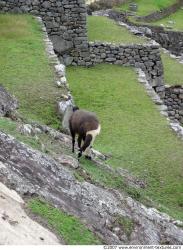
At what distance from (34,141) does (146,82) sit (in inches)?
405

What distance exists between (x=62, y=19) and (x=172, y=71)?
484cm

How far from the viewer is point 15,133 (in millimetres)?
9422

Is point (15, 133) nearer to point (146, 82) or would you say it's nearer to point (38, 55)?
point (38, 55)

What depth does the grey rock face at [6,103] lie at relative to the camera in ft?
35.9

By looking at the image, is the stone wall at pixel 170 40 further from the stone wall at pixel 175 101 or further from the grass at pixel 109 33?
the stone wall at pixel 175 101

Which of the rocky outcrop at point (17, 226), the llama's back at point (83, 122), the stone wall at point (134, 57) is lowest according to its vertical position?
the stone wall at point (134, 57)

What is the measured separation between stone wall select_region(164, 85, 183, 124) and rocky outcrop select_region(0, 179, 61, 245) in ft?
44.2

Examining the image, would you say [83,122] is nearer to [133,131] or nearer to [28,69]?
[133,131]

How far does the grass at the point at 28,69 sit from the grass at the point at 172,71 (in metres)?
5.11

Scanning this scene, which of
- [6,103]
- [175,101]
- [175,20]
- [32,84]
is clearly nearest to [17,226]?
[6,103]

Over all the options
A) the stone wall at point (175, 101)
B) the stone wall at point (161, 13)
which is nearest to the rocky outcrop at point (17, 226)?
the stone wall at point (175, 101)

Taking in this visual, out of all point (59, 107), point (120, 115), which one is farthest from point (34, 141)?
point (120, 115)

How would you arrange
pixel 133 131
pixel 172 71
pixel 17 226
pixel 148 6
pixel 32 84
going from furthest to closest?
pixel 148 6 < pixel 172 71 < pixel 32 84 < pixel 133 131 < pixel 17 226

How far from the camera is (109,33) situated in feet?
77.2
